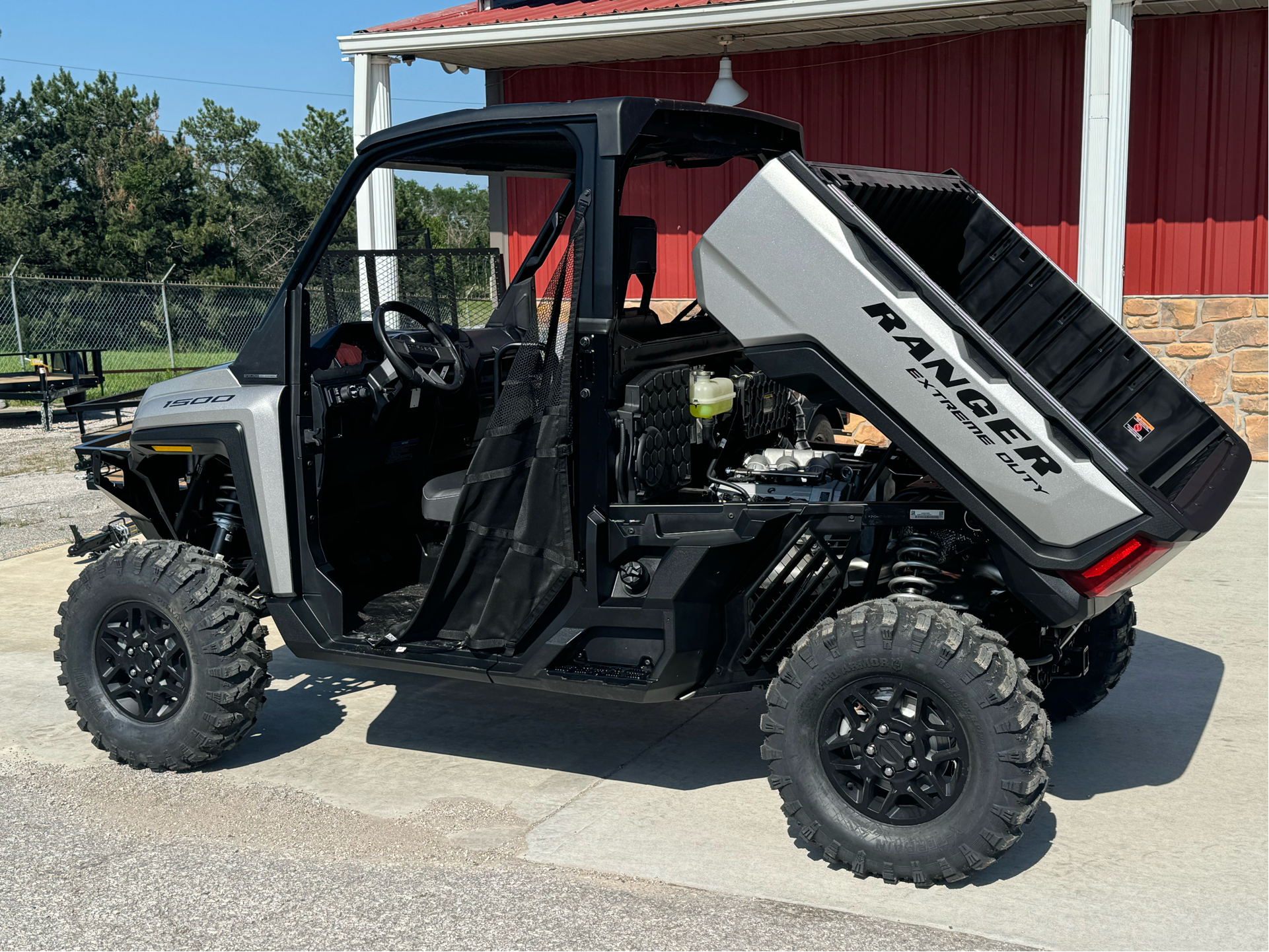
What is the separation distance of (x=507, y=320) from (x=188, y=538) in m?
1.59

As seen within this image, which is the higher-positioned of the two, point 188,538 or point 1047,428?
point 1047,428

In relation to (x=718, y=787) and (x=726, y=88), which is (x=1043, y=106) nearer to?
(x=726, y=88)

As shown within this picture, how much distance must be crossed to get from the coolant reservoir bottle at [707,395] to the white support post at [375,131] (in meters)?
6.62

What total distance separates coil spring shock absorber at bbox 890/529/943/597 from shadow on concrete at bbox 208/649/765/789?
106 centimetres

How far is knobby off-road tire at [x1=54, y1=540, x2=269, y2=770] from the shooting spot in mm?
4711

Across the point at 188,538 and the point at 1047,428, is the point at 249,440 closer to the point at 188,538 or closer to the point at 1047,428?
the point at 188,538

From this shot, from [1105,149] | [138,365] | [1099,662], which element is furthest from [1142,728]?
[138,365]

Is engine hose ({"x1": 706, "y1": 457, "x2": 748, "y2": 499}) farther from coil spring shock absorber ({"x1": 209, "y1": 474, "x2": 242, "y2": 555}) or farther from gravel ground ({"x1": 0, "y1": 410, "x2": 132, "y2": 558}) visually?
gravel ground ({"x1": 0, "y1": 410, "x2": 132, "y2": 558})

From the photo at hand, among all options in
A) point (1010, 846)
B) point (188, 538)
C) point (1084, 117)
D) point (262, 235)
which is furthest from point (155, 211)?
point (1010, 846)

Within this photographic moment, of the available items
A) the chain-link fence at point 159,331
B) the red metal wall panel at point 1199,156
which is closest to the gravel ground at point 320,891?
the red metal wall panel at point 1199,156

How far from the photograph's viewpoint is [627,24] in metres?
11.3

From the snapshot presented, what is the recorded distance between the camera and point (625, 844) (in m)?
4.18

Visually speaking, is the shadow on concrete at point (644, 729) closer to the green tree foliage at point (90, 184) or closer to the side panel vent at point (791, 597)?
the side panel vent at point (791, 597)

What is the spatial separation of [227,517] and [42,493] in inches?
277
